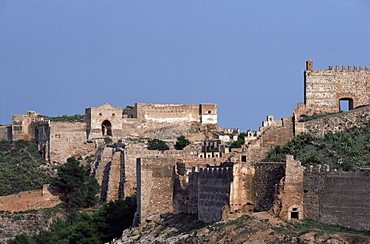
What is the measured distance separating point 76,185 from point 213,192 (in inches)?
938

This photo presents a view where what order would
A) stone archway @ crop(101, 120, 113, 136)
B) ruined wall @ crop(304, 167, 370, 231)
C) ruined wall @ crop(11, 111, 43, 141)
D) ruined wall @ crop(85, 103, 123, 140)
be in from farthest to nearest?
ruined wall @ crop(11, 111, 43, 141) → stone archway @ crop(101, 120, 113, 136) → ruined wall @ crop(85, 103, 123, 140) → ruined wall @ crop(304, 167, 370, 231)

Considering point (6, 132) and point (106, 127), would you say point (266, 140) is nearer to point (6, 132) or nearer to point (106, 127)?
point (106, 127)

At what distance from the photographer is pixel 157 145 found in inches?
2653

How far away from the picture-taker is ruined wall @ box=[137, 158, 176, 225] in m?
44.1

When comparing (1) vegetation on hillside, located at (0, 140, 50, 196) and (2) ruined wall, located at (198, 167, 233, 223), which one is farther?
(1) vegetation on hillside, located at (0, 140, 50, 196)

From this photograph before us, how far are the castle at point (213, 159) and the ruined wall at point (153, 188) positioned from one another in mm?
49

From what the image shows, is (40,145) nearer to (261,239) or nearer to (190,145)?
(190,145)

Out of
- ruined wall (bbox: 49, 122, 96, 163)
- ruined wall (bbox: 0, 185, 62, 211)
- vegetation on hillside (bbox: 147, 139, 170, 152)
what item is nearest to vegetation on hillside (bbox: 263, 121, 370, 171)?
vegetation on hillside (bbox: 147, 139, 170, 152)

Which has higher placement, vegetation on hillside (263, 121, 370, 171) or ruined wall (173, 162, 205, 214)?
vegetation on hillside (263, 121, 370, 171)

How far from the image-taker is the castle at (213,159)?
34.9 metres

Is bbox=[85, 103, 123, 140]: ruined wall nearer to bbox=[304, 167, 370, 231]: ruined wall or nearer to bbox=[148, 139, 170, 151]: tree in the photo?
bbox=[148, 139, 170, 151]: tree

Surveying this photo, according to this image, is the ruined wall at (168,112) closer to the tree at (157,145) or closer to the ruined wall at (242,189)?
the tree at (157,145)

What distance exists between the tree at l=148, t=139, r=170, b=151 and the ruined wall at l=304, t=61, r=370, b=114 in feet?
49.0

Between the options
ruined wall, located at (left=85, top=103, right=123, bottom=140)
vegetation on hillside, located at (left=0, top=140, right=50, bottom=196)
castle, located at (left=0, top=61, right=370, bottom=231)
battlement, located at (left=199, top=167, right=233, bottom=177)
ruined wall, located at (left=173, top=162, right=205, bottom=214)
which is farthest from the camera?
ruined wall, located at (left=85, top=103, right=123, bottom=140)
